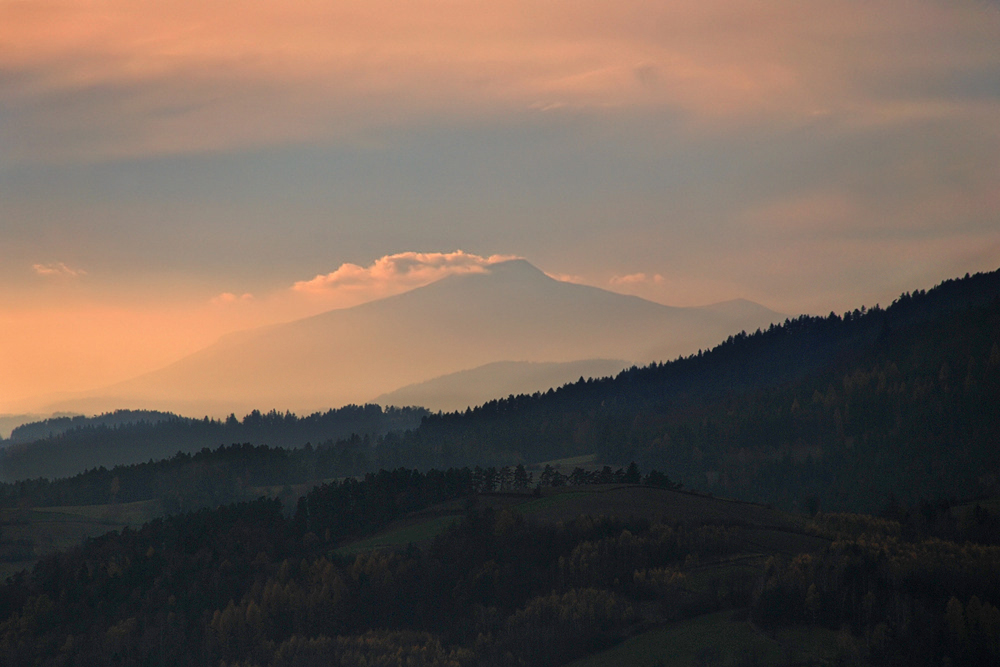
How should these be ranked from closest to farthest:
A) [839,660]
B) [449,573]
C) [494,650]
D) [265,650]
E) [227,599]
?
[839,660]
[494,650]
[265,650]
[449,573]
[227,599]

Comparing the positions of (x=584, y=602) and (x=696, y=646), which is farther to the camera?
(x=584, y=602)

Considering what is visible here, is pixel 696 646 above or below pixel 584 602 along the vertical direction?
below

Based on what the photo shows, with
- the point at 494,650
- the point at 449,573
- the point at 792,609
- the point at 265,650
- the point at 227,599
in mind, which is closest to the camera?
the point at 792,609

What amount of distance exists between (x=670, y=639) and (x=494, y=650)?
26.5 metres

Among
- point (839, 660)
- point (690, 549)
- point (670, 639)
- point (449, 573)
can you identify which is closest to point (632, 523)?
point (690, 549)

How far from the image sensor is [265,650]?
168375mm

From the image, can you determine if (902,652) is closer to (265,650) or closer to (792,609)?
(792,609)

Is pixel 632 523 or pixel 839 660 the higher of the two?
pixel 632 523

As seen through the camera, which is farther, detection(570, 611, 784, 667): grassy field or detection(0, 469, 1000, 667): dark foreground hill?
detection(0, 469, 1000, 667): dark foreground hill

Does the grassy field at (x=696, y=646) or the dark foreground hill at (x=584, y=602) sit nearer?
the grassy field at (x=696, y=646)

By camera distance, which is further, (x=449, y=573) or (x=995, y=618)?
(x=449, y=573)

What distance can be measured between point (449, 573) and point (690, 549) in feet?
122

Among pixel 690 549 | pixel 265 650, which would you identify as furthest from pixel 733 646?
pixel 265 650

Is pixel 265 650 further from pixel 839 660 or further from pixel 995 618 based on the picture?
pixel 995 618
